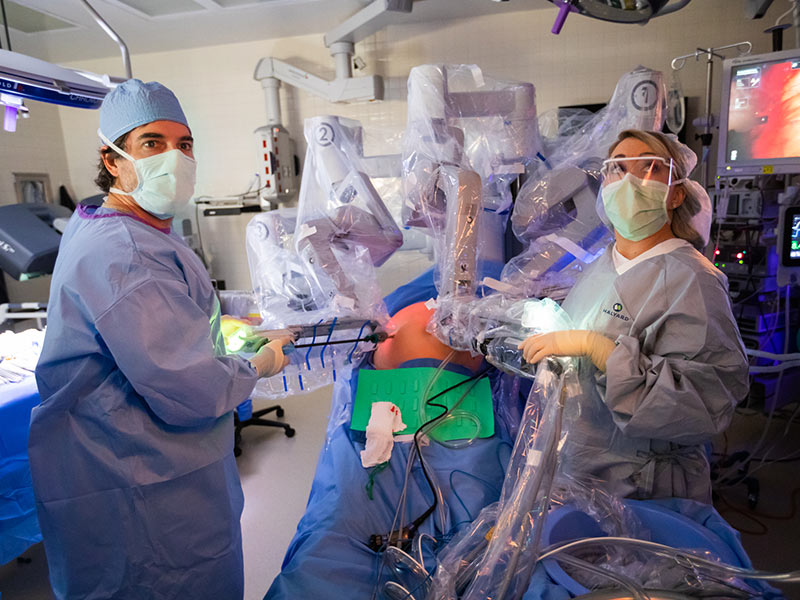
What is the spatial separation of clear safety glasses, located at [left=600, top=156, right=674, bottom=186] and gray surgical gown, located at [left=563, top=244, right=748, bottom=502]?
0.22 m

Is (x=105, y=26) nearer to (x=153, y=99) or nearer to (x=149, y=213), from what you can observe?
(x=153, y=99)

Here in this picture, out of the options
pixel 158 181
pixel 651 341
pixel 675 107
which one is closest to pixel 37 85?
pixel 158 181

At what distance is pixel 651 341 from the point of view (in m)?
1.34

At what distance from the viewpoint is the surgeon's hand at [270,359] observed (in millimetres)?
1478

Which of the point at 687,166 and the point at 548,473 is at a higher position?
the point at 687,166

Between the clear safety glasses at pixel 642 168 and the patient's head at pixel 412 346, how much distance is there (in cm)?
80

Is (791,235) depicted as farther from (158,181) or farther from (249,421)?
(249,421)

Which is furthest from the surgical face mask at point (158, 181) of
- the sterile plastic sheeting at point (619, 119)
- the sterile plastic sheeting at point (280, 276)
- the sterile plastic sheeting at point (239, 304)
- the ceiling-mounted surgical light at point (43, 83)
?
the sterile plastic sheeting at point (239, 304)

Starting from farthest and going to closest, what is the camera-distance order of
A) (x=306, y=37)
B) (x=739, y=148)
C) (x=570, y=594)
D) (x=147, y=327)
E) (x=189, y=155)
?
(x=306, y=37) → (x=739, y=148) → (x=189, y=155) → (x=147, y=327) → (x=570, y=594)

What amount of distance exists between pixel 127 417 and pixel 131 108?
0.78 meters

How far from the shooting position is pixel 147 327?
3.66ft

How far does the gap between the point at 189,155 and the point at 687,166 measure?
1.45 metres

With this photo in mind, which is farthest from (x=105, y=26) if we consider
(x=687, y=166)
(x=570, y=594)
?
(x=570, y=594)

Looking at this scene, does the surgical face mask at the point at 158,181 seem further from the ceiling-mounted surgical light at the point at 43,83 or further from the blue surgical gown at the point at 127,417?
the ceiling-mounted surgical light at the point at 43,83
